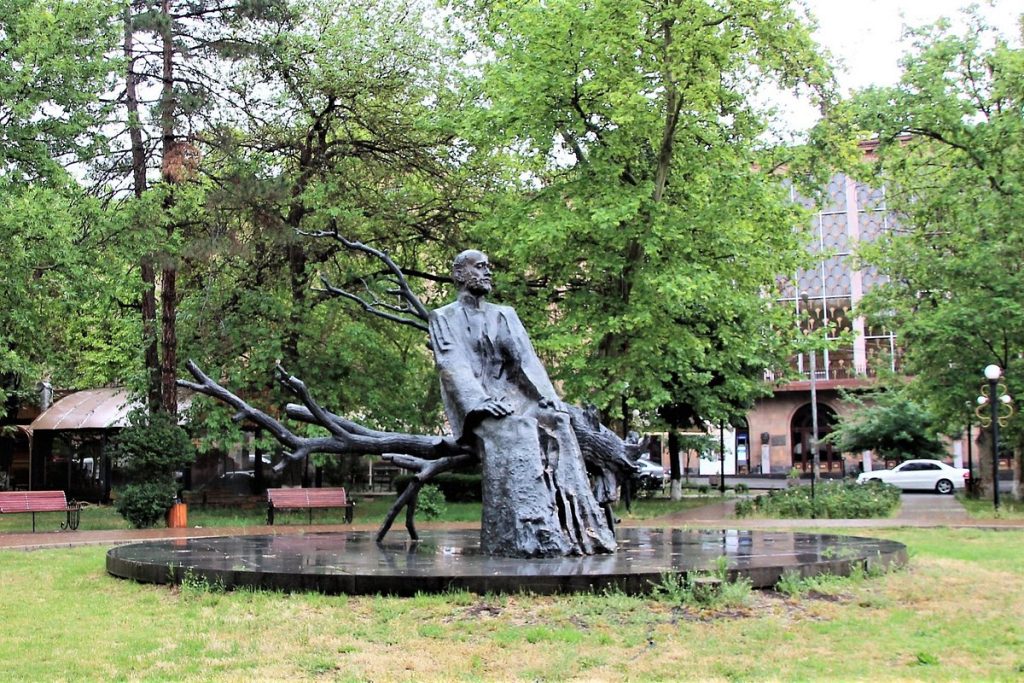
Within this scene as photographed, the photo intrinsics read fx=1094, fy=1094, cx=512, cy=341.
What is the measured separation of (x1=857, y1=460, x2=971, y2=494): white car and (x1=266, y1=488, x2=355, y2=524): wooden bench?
2412cm

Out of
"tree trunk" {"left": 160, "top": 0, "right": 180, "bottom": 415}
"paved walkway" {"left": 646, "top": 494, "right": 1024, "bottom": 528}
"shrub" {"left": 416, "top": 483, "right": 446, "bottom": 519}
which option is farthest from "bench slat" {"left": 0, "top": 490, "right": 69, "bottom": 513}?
"paved walkway" {"left": 646, "top": 494, "right": 1024, "bottom": 528}

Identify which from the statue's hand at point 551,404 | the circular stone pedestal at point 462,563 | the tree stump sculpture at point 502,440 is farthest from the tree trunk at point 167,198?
the statue's hand at point 551,404

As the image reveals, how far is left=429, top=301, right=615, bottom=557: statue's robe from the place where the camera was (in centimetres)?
959

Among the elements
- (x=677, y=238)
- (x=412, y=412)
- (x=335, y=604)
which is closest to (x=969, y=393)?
(x=677, y=238)

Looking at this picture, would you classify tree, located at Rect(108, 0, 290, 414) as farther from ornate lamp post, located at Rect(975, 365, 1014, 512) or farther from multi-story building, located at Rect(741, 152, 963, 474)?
multi-story building, located at Rect(741, 152, 963, 474)

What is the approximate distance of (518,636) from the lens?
6625 millimetres

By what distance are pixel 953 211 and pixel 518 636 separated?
2210 cm

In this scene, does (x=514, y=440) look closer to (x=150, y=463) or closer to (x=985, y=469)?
(x=150, y=463)

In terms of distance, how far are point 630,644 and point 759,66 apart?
58.6 ft

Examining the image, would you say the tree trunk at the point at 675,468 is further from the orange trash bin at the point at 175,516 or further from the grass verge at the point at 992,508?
the orange trash bin at the point at 175,516

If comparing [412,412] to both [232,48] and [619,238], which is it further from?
[232,48]

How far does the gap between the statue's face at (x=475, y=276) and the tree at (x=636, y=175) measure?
901cm

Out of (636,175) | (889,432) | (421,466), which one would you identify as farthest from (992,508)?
(889,432)

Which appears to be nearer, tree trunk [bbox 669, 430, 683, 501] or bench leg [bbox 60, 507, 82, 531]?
bench leg [bbox 60, 507, 82, 531]
